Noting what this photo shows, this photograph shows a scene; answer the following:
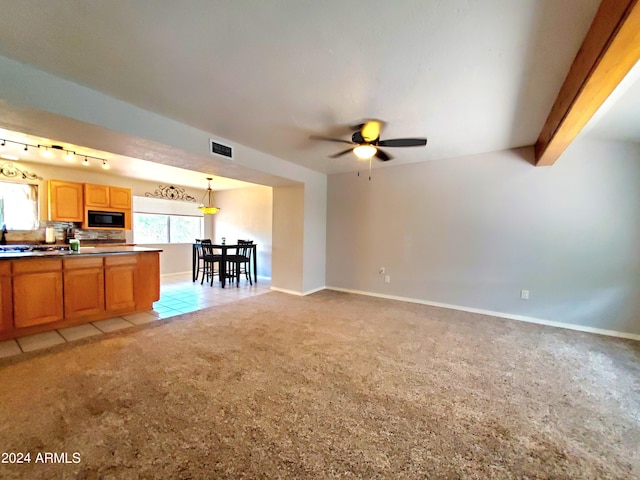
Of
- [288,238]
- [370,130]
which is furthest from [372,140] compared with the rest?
[288,238]

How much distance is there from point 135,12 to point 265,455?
257 centimetres

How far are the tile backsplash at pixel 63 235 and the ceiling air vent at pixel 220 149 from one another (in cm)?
427

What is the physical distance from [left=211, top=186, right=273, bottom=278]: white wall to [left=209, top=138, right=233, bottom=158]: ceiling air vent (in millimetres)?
3495

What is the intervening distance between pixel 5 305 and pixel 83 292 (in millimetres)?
634

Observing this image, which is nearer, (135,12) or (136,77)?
(135,12)

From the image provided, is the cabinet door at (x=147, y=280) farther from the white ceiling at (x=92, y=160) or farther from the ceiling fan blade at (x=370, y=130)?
the ceiling fan blade at (x=370, y=130)

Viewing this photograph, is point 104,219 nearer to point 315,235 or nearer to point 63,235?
point 63,235

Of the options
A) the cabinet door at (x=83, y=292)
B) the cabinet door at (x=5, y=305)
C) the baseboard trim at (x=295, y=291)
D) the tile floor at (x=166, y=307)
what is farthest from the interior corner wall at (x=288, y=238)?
the cabinet door at (x=5, y=305)

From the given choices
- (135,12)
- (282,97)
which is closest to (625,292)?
(282,97)

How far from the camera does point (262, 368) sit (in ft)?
7.70

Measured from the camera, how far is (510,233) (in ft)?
12.6

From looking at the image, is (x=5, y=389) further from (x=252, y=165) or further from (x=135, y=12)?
(x=252, y=165)

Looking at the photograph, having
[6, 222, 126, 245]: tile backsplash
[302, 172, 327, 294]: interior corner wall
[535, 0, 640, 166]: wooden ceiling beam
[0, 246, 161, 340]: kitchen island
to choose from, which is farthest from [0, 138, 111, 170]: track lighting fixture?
[535, 0, 640, 166]: wooden ceiling beam

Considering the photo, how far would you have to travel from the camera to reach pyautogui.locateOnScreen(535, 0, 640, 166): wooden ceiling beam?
1305mm
